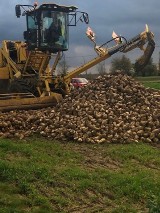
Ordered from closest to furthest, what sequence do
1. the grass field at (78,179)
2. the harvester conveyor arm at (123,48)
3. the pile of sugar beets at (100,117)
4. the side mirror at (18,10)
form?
the grass field at (78,179), the pile of sugar beets at (100,117), the harvester conveyor arm at (123,48), the side mirror at (18,10)

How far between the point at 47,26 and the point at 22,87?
263 cm

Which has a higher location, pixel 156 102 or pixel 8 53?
pixel 8 53

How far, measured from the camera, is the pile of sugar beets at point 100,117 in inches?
449

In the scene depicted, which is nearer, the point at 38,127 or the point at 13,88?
the point at 38,127

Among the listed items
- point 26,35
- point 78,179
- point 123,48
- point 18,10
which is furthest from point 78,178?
point 26,35

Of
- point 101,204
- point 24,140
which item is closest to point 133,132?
point 24,140

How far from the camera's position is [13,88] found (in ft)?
57.8

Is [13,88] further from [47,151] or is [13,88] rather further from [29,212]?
[29,212]

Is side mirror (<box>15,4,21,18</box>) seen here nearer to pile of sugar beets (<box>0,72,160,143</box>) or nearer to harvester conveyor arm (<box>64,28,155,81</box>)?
harvester conveyor arm (<box>64,28,155,81</box>)

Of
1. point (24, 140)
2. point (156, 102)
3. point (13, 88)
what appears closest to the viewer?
point (24, 140)

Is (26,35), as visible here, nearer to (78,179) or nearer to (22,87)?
(22,87)

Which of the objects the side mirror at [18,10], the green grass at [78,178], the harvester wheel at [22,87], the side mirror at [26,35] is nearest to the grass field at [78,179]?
the green grass at [78,178]

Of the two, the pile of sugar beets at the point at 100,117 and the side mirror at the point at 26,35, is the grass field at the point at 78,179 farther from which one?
the side mirror at the point at 26,35

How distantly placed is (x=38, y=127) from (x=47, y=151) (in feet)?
7.39
